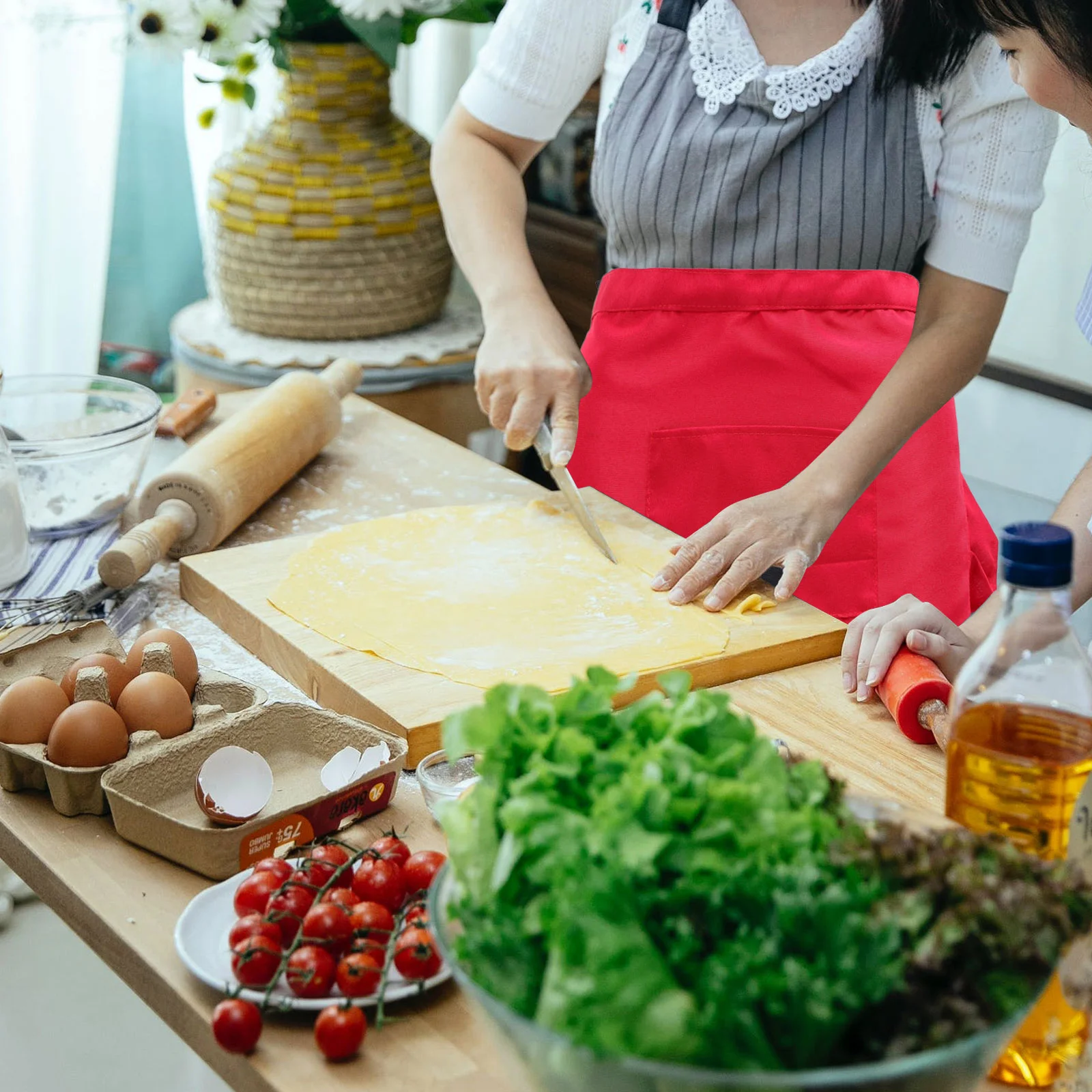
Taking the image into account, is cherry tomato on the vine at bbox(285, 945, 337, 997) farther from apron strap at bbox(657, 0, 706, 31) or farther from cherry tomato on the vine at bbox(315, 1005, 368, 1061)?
apron strap at bbox(657, 0, 706, 31)

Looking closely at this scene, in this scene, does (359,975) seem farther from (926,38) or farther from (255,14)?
(255,14)

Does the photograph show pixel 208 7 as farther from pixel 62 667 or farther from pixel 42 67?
pixel 62 667

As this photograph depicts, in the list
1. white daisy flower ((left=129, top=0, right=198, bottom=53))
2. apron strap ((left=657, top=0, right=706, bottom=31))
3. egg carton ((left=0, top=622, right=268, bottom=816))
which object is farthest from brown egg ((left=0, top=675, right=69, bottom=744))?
white daisy flower ((left=129, top=0, right=198, bottom=53))

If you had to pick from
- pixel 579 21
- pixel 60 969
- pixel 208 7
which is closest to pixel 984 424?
pixel 579 21

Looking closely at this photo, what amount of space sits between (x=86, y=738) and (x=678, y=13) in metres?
1.06

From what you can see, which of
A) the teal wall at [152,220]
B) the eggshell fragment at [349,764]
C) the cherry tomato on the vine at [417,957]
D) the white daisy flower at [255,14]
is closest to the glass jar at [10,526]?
the eggshell fragment at [349,764]

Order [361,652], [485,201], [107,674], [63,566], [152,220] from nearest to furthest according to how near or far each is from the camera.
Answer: [107,674] < [361,652] < [63,566] < [485,201] < [152,220]

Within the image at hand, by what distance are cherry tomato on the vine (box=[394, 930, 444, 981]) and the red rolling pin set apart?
1.54ft

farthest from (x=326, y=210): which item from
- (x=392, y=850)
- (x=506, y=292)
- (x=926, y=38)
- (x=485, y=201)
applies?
(x=392, y=850)

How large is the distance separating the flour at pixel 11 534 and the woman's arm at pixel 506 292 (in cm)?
50

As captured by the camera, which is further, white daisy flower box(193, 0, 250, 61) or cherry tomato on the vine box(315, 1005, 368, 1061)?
white daisy flower box(193, 0, 250, 61)

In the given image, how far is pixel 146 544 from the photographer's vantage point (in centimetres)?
136

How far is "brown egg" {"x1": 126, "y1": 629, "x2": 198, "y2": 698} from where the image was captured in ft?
3.49

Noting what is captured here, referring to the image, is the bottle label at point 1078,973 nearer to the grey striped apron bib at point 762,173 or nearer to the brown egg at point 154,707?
the brown egg at point 154,707
